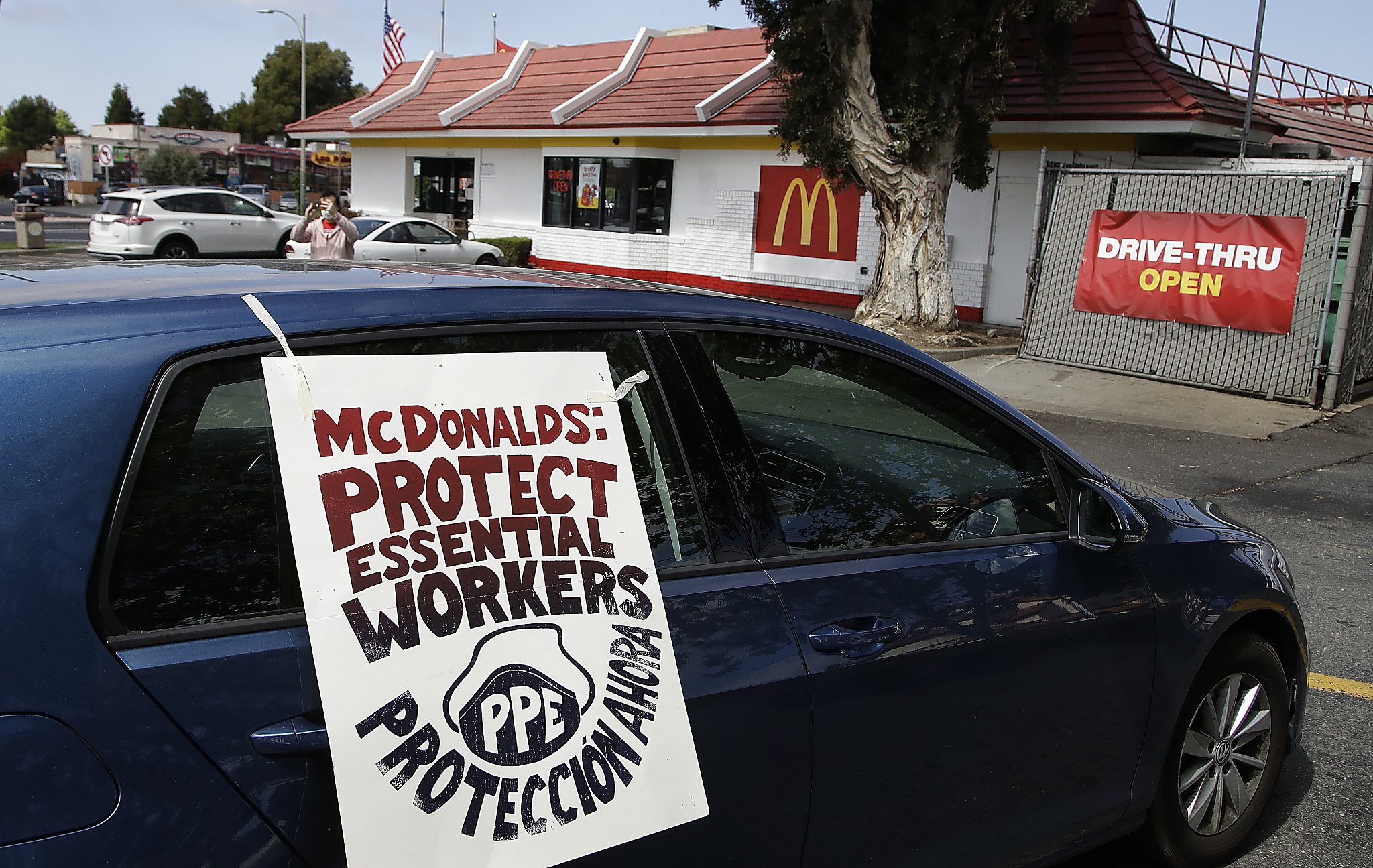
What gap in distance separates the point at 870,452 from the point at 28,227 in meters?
27.5

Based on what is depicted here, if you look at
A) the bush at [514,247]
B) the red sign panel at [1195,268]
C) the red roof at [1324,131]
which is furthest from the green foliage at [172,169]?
the red sign panel at [1195,268]

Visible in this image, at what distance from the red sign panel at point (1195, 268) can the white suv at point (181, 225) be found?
1619cm

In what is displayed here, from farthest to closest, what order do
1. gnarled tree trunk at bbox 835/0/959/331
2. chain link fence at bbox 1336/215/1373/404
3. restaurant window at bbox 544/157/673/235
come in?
1. restaurant window at bbox 544/157/673/235
2. gnarled tree trunk at bbox 835/0/959/331
3. chain link fence at bbox 1336/215/1373/404

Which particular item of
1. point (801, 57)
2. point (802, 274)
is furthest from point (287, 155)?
point (801, 57)

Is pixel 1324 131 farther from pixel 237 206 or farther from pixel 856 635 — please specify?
pixel 856 635

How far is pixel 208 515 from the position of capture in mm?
1668

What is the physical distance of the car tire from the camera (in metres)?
3.01

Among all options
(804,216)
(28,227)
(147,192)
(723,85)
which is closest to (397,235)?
(147,192)

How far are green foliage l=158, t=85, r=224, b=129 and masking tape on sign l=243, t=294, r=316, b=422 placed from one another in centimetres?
11087

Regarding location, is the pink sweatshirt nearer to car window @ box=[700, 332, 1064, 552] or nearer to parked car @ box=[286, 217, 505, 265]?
parked car @ box=[286, 217, 505, 265]

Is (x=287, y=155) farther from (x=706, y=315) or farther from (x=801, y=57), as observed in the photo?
(x=706, y=315)

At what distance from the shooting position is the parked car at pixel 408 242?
1973 cm

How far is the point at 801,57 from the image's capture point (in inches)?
587

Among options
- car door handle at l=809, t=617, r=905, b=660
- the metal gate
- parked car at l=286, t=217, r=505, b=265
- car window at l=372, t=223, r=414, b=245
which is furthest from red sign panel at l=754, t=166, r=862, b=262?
car door handle at l=809, t=617, r=905, b=660
